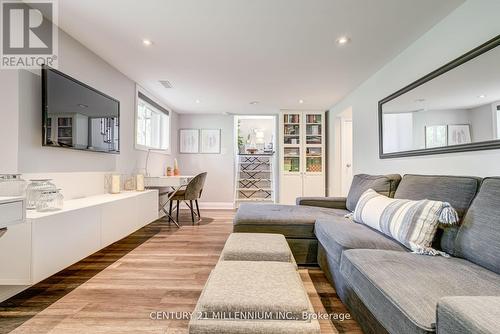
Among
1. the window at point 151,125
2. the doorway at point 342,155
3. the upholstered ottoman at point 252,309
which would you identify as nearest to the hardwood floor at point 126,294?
the upholstered ottoman at point 252,309

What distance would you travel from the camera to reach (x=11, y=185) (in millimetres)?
1707

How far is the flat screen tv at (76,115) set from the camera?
2.15 metres

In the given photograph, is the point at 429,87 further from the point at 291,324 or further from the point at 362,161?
the point at 291,324

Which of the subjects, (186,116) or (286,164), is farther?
(186,116)

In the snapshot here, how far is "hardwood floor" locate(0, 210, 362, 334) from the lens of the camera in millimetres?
1543

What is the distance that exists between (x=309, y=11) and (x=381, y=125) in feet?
5.77

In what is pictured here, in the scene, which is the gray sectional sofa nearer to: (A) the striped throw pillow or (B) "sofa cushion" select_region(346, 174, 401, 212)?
(A) the striped throw pillow

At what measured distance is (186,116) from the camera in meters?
6.11

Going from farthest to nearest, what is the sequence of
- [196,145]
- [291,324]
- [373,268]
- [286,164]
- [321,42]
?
[196,145] → [286,164] → [321,42] → [373,268] → [291,324]

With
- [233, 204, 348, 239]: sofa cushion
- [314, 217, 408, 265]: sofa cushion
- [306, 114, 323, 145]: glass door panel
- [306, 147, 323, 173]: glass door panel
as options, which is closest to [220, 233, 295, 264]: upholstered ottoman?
[314, 217, 408, 265]: sofa cushion

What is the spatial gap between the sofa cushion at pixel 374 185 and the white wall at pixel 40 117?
3.04 metres

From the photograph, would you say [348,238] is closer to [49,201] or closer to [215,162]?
[49,201]

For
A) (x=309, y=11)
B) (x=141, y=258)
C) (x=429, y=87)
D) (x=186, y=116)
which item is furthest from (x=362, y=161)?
(x=186, y=116)

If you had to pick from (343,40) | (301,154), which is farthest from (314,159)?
(343,40)
